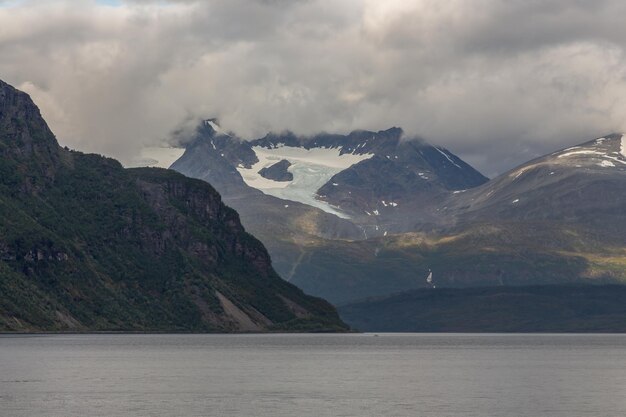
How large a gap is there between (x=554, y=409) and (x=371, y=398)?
3047 centimetres

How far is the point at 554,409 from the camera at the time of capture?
594 ft

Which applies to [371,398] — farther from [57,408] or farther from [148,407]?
[57,408]

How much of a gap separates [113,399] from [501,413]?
6053 centimetres

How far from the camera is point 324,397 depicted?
197m

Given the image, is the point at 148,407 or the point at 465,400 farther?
the point at 465,400

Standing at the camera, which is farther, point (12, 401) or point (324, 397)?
point (324, 397)

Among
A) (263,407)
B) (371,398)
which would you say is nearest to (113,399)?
(263,407)

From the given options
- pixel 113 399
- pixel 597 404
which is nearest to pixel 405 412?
pixel 597 404

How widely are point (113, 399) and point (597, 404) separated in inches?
2966

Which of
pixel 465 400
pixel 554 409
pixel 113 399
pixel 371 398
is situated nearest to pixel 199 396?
pixel 113 399

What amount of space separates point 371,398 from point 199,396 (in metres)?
27.9

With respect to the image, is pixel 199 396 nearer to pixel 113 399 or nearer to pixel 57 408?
pixel 113 399

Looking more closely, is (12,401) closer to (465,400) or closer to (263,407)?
(263,407)

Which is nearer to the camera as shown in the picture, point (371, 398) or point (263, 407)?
point (263, 407)
